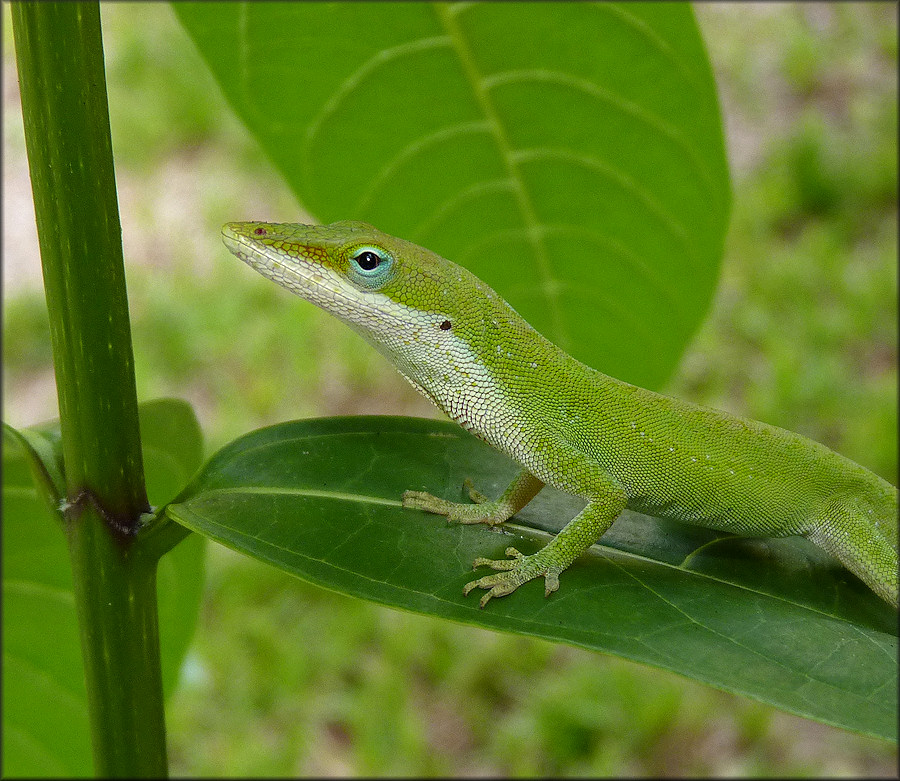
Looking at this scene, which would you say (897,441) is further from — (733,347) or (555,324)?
(555,324)

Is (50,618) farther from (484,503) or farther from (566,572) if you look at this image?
(566,572)

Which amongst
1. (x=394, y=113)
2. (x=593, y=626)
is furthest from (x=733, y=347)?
(x=593, y=626)

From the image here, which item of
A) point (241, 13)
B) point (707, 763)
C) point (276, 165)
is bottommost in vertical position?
point (707, 763)

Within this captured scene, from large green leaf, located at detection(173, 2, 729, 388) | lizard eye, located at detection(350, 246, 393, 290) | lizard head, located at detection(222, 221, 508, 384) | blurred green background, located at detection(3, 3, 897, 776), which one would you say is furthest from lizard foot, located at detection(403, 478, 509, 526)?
blurred green background, located at detection(3, 3, 897, 776)

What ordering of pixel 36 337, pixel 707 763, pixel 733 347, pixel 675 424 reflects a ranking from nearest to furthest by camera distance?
1. pixel 675 424
2. pixel 707 763
3. pixel 733 347
4. pixel 36 337

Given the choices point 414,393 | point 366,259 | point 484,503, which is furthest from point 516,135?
point 414,393

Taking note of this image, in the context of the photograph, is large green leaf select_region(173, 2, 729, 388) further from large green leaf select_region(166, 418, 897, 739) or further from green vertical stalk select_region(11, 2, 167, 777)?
green vertical stalk select_region(11, 2, 167, 777)

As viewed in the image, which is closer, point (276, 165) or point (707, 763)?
point (276, 165)

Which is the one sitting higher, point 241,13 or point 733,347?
point 241,13
